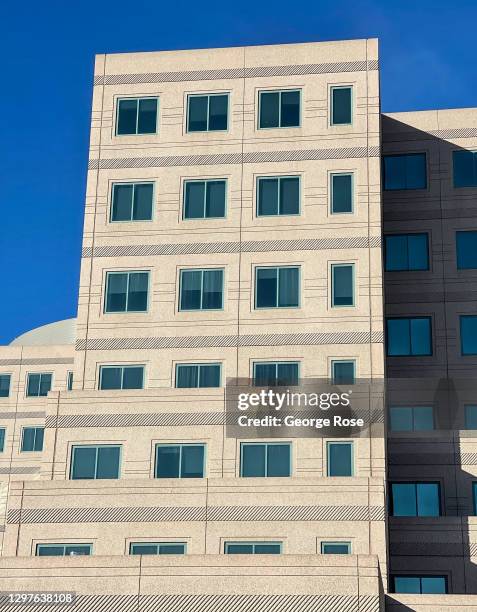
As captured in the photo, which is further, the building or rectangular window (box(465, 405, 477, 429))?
rectangular window (box(465, 405, 477, 429))

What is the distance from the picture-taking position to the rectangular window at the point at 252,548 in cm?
4394

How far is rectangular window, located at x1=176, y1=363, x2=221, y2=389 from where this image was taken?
161 feet

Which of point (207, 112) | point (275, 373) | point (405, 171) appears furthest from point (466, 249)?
point (275, 373)

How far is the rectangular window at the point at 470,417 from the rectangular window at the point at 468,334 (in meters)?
3.23

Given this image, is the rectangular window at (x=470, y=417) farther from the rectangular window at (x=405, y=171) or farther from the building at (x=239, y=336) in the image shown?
the rectangular window at (x=405, y=171)

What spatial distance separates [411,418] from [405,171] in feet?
47.6

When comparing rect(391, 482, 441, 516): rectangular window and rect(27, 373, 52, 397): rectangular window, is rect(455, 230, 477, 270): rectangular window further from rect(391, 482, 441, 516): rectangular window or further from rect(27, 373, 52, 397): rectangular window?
rect(27, 373, 52, 397): rectangular window

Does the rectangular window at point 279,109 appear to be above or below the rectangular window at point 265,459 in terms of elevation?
above

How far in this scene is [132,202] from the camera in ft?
173

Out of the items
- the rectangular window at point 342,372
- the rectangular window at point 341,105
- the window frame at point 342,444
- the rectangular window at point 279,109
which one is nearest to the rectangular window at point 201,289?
the rectangular window at point 342,372

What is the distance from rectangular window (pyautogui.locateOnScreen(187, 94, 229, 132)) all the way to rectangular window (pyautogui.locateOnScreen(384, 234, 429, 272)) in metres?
13.4

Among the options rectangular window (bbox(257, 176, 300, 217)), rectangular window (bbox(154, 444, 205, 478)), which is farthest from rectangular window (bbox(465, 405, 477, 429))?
rectangular window (bbox(154, 444, 205, 478))

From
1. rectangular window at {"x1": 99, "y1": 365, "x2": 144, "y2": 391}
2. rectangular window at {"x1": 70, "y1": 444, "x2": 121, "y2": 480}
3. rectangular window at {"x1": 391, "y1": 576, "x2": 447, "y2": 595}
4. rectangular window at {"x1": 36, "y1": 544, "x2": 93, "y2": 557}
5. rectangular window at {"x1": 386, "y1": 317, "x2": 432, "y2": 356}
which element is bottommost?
rectangular window at {"x1": 391, "y1": 576, "x2": 447, "y2": 595}

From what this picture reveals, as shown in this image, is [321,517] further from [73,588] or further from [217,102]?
[217,102]
